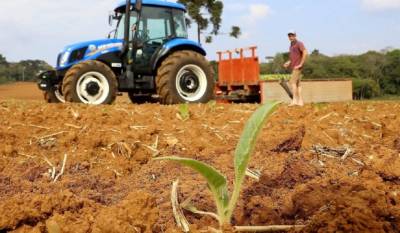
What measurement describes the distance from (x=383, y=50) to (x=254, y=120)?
2041 inches

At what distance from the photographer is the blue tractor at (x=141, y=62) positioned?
8805mm

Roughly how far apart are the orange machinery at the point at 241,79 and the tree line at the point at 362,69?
15.8m

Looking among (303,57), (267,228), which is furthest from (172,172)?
(303,57)

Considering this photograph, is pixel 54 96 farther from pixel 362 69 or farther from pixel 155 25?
pixel 362 69

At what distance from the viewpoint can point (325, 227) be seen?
1.54 metres

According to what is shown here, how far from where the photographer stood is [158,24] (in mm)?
9742

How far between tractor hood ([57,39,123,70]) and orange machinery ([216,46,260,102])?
6.95 meters

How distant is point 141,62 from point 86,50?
1030 millimetres

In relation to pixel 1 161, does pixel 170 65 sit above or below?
above

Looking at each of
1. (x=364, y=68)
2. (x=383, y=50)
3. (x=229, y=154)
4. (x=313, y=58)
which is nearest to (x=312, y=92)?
(x=229, y=154)

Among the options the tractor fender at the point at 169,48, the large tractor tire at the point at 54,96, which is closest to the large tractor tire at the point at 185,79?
the tractor fender at the point at 169,48

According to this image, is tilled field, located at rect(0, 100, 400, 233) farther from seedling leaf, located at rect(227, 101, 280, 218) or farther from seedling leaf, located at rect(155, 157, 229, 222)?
seedling leaf, located at rect(227, 101, 280, 218)

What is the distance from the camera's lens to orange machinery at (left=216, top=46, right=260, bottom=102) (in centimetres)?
1573

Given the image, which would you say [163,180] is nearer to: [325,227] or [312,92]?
[325,227]
